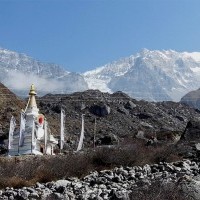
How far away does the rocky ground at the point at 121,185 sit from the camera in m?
14.0

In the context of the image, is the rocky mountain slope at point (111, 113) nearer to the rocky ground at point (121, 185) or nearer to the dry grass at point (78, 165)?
the dry grass at point (78, 165)

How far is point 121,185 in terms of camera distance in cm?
1667

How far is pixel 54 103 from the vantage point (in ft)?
533

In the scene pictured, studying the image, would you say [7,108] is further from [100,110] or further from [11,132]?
[11,132]

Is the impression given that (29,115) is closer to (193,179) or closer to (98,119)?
(193,179)

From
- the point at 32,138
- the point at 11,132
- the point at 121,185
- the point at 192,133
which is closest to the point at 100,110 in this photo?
the point at 32,138

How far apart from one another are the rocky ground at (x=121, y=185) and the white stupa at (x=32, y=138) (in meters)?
30.4

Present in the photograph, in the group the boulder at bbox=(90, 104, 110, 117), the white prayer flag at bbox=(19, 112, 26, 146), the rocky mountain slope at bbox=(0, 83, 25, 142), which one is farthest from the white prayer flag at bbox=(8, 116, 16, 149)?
the boulder at bbox=(90, 104, 110, 117)

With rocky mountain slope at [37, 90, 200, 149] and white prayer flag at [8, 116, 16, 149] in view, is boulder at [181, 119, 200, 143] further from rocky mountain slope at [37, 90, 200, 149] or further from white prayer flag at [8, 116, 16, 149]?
rocky mountain slope at [37, 90, 200, 149]

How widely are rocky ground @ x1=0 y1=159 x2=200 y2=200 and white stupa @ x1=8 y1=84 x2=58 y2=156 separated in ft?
99.7

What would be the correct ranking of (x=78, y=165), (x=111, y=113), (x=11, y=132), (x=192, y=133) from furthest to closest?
(x=111, y=113) < (x=11, y=132) < (x=192, y=133) < (x=78, y=165)

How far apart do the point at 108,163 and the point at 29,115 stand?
33443mm

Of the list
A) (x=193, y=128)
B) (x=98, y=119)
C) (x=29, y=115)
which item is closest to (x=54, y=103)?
(x=98, y=119)

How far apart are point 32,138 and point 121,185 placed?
3409 cm
